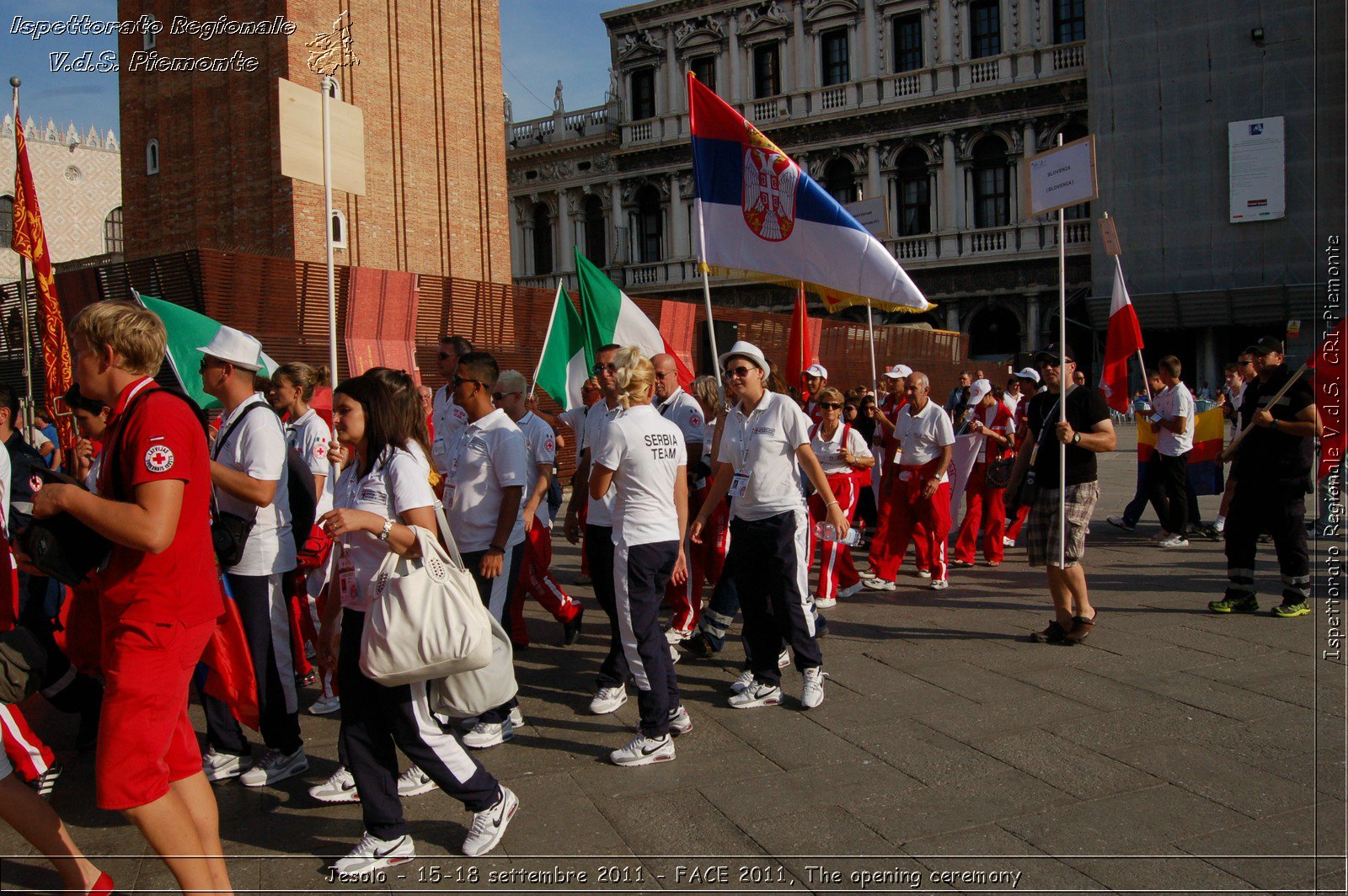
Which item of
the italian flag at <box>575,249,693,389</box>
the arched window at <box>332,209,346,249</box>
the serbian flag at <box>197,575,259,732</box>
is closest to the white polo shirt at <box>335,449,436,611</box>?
the serbian flag at <box>197,575,259,732</box>

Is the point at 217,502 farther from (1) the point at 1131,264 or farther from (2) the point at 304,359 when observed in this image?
(1) the point at 1131,264

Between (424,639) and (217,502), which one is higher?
(217,502)

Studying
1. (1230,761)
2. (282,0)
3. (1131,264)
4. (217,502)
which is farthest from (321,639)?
(1131,264)

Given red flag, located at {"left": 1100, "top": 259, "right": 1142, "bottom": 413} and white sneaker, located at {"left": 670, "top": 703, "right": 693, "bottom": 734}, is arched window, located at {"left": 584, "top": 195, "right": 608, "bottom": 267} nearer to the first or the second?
red flag, located at {"left": 1100, "top": 259, "right": 1142, "bottom": 413}

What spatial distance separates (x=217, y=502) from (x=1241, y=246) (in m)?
30.7

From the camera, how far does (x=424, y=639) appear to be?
123 inches

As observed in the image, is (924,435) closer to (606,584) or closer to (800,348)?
(800,348)

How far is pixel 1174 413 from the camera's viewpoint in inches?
372

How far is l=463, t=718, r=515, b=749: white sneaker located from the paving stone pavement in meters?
0.08

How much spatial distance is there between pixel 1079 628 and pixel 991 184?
2872cm

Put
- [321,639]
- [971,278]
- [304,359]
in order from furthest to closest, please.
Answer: [971,278]
[304,359]
[321,639]

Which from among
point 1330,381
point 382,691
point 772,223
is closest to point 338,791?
point 382,691

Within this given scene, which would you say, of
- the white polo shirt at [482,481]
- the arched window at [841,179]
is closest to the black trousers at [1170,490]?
the white polo shirt at [482,481]

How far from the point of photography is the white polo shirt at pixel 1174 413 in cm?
941
